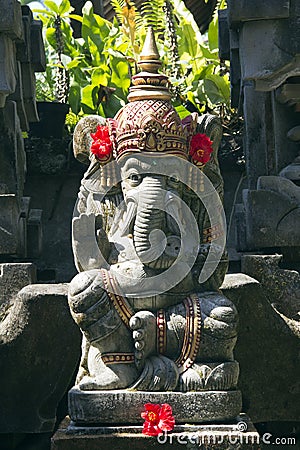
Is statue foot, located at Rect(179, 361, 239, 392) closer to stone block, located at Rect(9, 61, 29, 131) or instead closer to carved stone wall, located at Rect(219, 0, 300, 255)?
carved stone wall, located at Rect(219, 0, 300, 255)

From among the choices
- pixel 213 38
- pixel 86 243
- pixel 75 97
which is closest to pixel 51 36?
pixel 75 97

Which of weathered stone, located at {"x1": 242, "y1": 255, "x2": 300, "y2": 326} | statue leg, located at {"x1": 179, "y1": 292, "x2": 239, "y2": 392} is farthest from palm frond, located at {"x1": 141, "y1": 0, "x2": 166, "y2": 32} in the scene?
statue leg, located at {"x1": 179, "y1": 292, "x2": 239, "y2": 392}

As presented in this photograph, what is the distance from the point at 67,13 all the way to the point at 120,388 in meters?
5.00

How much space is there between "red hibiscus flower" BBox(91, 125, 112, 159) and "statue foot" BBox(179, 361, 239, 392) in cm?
124

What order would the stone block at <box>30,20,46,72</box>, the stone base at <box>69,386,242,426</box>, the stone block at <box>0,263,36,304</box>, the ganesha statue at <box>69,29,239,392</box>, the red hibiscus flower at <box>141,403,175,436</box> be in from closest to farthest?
1. the red hibiscus flower at <box>141,403,175,436</box>
2. the stone base at <box>69,386,242,426</box>
3. the ganesha statue at <box>69,29,239,392</box>
4. the stone block at <box>0,263,36,304</box>
5. the stone block at <box>30,20,46,72</box>

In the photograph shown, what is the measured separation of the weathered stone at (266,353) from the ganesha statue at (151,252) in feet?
2.33

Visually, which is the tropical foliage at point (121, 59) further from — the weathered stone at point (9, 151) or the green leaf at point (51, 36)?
the weathered stone at point (9, 151)

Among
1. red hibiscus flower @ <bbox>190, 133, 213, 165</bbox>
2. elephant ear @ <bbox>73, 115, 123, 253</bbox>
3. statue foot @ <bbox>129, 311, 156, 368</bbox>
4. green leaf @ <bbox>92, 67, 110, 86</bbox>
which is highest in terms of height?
green leaf @ <bbox>92, 67, 110, 86</bbox>

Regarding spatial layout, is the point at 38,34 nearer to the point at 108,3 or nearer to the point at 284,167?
the point at 284,167

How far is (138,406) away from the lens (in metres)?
5.41

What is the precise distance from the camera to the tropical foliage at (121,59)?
29.2 ft

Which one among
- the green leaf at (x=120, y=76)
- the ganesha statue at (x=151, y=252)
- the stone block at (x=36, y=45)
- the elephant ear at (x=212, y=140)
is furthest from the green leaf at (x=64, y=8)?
the elephant ear at (x=212, y=140)

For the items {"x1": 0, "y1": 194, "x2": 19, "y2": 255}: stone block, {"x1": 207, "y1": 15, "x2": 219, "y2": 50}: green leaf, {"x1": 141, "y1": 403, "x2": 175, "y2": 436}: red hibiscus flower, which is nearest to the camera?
{"x1": 141, "y1": 403, "x2": 175, "y2": 436}: red hibiscus flower

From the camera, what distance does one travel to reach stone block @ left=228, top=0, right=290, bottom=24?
678cm
